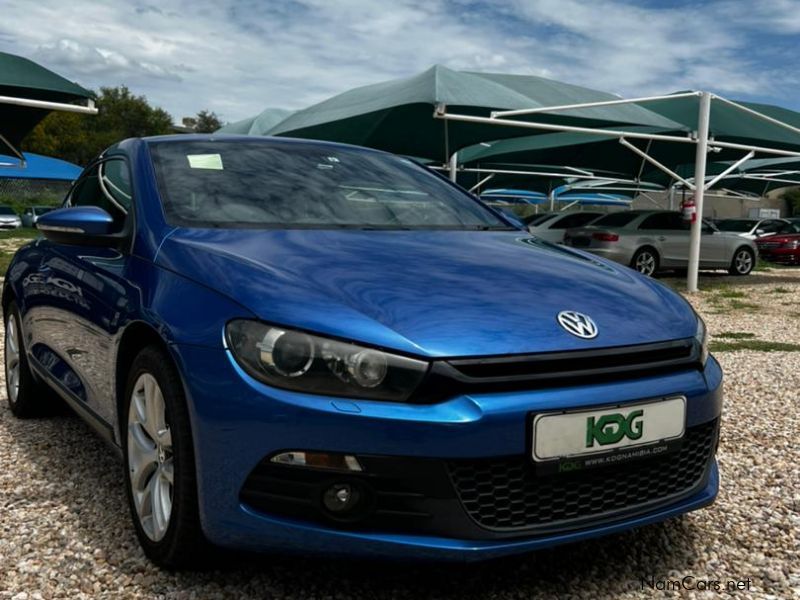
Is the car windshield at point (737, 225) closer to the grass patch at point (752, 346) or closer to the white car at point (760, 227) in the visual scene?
the white car at point (760, 227)

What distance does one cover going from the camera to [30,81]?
1080 cm

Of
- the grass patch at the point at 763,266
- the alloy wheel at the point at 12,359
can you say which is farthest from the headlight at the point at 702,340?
the grass patch at the point at 763,266

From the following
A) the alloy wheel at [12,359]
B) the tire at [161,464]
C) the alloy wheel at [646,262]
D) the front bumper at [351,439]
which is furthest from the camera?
the alloy wheel at [646,262]

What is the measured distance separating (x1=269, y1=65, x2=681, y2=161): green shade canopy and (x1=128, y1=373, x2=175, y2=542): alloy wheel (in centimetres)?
1030

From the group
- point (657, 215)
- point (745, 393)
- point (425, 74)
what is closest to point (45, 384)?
point (745, 393)

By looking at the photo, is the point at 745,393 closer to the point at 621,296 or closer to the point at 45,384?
the point at 621,296

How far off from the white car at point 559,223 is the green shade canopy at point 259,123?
683cm

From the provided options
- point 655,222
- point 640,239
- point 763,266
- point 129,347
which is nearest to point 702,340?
point 129,347

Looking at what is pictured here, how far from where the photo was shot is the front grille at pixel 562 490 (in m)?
2.02

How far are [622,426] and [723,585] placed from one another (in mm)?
727

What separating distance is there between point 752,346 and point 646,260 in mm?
7937

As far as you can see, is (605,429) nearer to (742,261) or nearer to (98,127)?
(742,261)

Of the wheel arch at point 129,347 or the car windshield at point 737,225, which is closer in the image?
the wheel arch at point 129,347

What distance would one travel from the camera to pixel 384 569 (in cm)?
242
